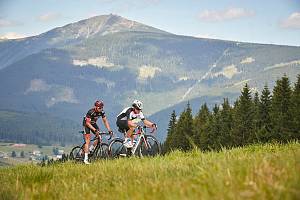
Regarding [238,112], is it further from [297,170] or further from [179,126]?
[297,170]

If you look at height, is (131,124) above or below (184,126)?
above

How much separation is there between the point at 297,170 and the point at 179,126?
78702 millimetres

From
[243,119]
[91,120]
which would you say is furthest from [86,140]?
[243,119]

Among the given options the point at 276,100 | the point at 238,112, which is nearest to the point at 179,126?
the point at 238,112

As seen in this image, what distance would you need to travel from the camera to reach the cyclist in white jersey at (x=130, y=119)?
65.9ft

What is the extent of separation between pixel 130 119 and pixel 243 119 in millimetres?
53266

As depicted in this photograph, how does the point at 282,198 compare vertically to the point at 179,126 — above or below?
above

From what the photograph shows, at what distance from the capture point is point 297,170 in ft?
16.0

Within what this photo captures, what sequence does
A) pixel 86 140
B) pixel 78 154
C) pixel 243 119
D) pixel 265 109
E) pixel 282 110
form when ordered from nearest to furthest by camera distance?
1. pixel 86 140
2. pixel 78 154
3. pixel 282 110
4. pixel 265 109
5. pixel 243 119

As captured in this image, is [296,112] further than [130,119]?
Yes

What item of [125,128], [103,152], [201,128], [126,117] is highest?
[126,117]

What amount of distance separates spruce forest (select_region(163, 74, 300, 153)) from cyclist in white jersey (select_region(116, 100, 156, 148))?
3306 cm

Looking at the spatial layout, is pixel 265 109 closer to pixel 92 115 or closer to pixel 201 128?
pixel 201 128

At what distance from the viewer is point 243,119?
7131cm
